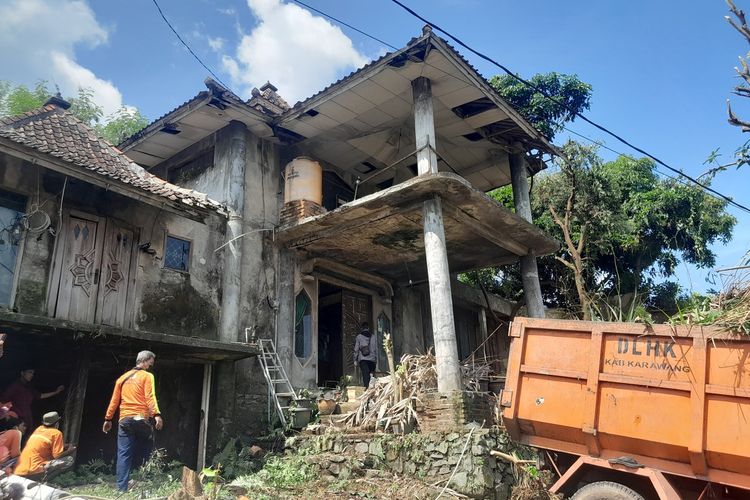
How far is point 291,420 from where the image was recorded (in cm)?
1001

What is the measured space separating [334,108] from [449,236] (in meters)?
3.77

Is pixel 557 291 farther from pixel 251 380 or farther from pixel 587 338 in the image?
pixel 587 338

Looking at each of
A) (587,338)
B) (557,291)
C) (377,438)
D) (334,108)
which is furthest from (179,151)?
(557,291)

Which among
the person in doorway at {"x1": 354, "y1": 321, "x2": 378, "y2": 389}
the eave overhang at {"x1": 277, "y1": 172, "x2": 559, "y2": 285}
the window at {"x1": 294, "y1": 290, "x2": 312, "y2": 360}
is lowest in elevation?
the person in doorway at {"x1": 354, "y1": 321, "x2": 378, "y2": 389}

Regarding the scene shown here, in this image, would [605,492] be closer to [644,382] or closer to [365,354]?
[644,382]

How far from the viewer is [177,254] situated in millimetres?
10812

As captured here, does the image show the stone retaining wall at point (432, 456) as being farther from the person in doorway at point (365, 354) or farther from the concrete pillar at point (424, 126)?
the concrete pillar at point (424, 126)

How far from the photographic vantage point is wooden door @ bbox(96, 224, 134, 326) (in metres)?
9.20

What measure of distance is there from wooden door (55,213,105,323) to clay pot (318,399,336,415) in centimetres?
421

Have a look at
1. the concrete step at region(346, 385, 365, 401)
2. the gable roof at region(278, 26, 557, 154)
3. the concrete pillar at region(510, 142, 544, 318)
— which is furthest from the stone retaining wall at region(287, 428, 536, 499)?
the gable roof at region(278, 26, 557, 154)

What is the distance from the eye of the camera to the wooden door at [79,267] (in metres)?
8.73

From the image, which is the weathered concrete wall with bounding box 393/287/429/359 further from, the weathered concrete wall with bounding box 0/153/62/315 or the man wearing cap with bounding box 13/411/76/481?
the man wearing cap with bounding box 13/411/76/481

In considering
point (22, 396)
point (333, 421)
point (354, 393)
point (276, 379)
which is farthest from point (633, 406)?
point (22, 396)

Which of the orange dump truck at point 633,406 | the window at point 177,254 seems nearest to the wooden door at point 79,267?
the window at point 177,254
